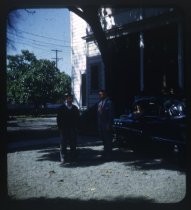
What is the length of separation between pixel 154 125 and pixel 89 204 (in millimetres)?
3128

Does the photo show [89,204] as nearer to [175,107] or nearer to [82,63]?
[175,107]

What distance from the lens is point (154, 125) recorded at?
7.73 metres

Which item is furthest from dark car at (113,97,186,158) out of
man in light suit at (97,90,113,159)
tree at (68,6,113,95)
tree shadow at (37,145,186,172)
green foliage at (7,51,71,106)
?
green foliage at (7,51,71,106)

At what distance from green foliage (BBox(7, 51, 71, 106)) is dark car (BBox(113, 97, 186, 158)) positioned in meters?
1.97

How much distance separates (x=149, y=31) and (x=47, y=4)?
8362 millimetres

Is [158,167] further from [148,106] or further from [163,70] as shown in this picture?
[163,70]

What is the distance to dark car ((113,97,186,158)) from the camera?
281 inches

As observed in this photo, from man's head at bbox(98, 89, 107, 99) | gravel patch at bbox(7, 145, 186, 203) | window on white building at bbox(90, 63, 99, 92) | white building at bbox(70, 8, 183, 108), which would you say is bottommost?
gravel patch at bbox(7, 145, 186, 203)

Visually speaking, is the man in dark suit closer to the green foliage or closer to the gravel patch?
the green foliage

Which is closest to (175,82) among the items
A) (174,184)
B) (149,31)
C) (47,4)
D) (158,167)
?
(149,31)

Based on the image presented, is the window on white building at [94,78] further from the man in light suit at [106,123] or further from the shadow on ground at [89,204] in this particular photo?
the shadow on ground at [89,204]

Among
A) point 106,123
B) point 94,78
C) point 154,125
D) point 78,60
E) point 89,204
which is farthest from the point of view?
point 78,60

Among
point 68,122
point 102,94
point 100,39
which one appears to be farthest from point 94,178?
point 100,39

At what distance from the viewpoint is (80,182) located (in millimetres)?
6641
